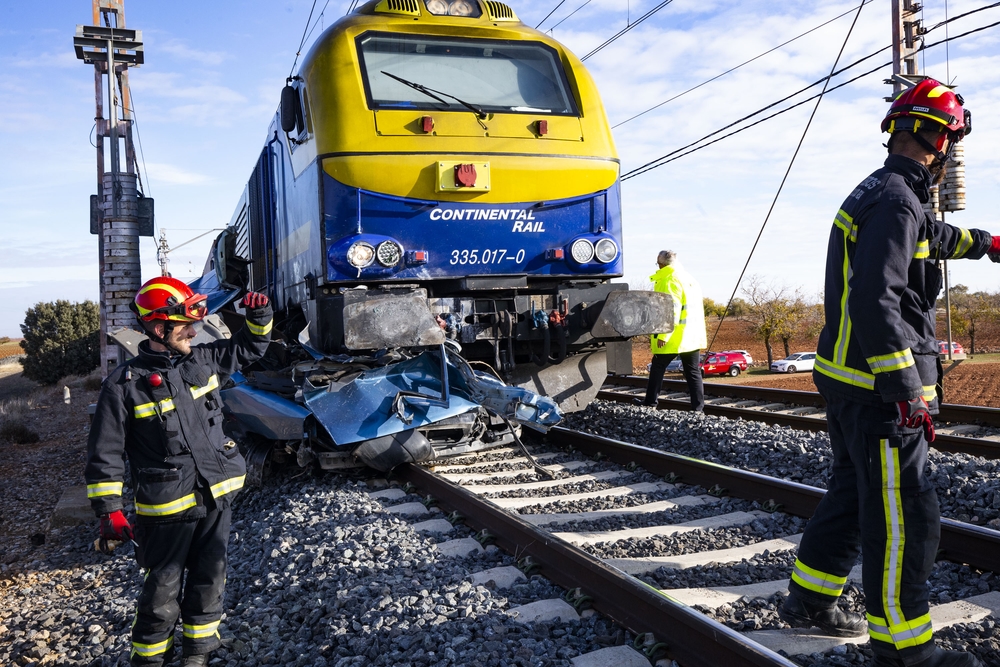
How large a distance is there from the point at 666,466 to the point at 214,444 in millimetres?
3274

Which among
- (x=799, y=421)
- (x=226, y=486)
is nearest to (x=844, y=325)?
(x=226, y=486)

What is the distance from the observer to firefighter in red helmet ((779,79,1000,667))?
2637 millimetres

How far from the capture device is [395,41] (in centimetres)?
639

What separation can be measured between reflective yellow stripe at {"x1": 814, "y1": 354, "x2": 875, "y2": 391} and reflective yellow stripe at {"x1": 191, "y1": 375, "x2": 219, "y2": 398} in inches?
98.7

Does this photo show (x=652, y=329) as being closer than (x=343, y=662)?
No

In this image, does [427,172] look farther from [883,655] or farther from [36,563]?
[883,655]

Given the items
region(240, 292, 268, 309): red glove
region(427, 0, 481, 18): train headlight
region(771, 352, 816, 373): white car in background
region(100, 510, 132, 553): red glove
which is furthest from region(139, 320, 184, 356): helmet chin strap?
region(771, 352, 816, 373): white car in background

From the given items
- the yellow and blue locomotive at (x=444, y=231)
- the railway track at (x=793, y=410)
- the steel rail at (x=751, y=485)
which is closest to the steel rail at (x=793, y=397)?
the railway track at (x=793, y=410)

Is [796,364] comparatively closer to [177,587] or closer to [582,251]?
[582,251]

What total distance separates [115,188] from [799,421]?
11.0 meters

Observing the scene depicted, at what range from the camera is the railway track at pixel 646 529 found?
294 centimetres

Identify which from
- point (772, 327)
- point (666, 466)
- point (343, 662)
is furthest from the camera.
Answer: point (772, 327)

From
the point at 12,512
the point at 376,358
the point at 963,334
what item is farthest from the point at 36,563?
the point at 963,334

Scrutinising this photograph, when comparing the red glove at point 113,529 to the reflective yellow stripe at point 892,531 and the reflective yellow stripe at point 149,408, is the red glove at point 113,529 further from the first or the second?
the reflective yellow stripe at point 892,531
